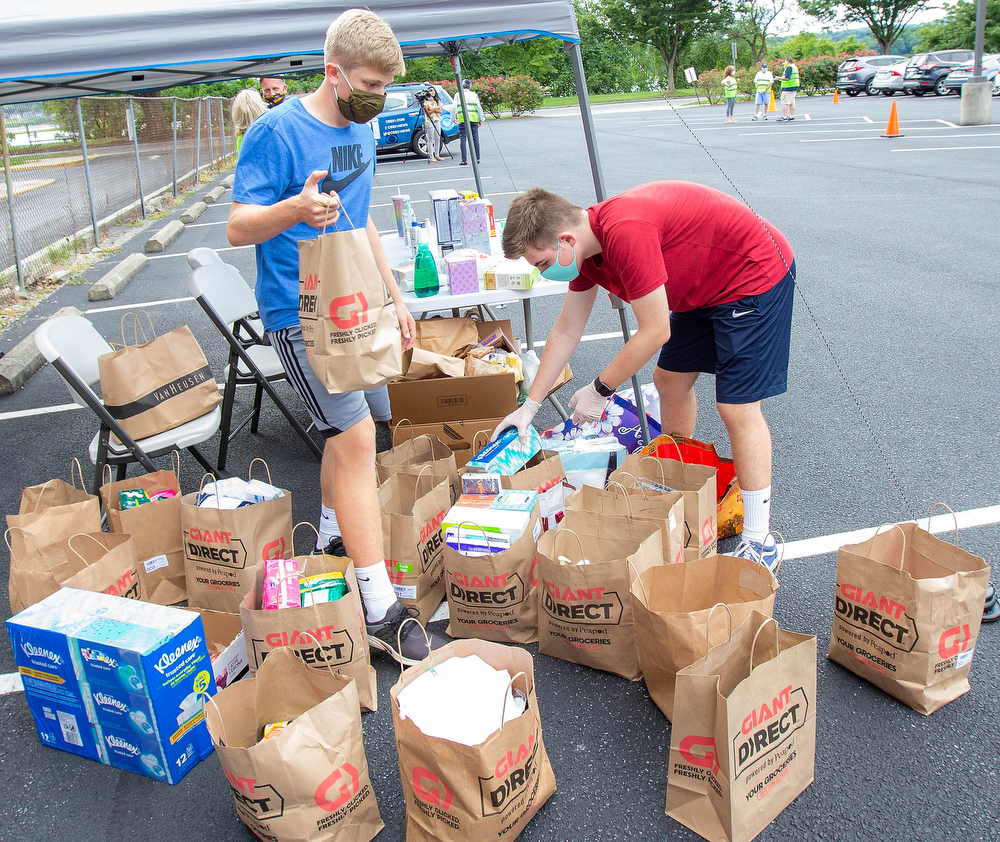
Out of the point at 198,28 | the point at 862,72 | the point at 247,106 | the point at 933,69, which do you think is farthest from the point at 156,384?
the point at 862,72

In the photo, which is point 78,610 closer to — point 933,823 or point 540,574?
point 540,574

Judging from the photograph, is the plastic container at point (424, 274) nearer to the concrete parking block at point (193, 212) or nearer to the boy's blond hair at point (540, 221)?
the boy's blond hair at point (540, 221)

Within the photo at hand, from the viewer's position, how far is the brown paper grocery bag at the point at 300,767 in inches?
64.8

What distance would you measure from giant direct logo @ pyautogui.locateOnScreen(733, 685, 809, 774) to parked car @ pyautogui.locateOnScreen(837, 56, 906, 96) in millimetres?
29281

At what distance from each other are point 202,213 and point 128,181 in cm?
120

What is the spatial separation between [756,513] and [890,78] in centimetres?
2789

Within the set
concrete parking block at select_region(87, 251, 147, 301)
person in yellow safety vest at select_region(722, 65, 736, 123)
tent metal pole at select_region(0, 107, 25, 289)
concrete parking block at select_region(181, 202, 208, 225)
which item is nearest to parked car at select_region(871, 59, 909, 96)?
person in yellow safety vest at select_region(722, 65, 736, 123)

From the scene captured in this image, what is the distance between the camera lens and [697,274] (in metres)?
2.55

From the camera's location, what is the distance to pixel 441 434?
3.53 m

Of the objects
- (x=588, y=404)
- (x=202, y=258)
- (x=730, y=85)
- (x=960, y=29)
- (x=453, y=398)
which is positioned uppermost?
(x=960, y=29)

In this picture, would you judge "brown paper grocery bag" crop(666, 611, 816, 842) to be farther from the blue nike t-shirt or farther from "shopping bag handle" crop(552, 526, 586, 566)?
the blue nike t-shirt

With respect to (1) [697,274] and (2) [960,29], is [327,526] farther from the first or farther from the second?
(2) [960,29]

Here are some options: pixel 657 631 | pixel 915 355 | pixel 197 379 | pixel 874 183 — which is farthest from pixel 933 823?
pixel 874 183

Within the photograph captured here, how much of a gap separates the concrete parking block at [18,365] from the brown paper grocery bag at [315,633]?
157 inches
